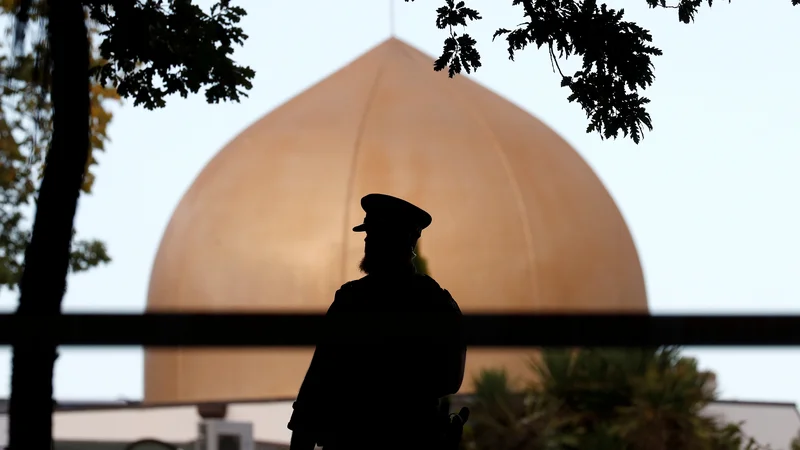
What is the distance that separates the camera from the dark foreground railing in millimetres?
1089

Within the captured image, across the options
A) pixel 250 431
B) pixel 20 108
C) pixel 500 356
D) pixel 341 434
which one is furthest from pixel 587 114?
pixel 500 356

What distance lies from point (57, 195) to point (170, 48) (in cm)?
101

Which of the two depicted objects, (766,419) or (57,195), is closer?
(57,195)

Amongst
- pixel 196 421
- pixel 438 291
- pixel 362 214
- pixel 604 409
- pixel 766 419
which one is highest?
pixel 362 214

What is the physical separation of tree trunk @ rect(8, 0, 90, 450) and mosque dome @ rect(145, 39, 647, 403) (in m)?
20.2

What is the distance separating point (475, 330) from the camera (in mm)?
1135

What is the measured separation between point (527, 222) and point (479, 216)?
1.17 metres

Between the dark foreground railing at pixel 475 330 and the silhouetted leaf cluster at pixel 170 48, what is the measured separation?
3.46 meters

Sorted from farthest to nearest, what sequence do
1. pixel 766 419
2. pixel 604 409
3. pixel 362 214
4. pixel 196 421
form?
pixel 362 214, pixel 766 419, pixel 196 421, pixel 604 409

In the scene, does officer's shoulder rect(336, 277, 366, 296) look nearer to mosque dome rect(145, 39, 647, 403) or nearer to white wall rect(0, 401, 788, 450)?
white wall rect(0, 401, 788, 450)

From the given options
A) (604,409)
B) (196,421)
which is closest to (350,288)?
(604,409)

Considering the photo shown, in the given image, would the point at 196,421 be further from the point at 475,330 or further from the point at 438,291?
the point at 475,330

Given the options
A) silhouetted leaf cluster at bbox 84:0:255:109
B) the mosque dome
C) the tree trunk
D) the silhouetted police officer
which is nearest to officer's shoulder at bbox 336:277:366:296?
the silhouetted police officer

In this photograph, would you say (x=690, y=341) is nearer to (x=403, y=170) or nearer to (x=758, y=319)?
(x=758, y=319)
